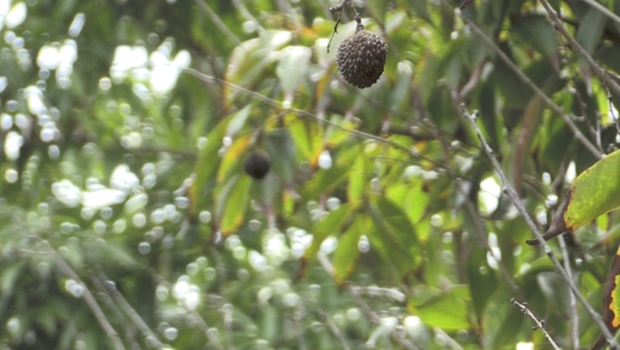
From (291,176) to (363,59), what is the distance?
64 cm

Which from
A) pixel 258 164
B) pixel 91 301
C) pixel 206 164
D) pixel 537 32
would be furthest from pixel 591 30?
pixel 91 301

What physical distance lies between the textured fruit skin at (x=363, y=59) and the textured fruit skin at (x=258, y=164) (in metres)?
0.64

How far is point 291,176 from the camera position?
64.3 inches

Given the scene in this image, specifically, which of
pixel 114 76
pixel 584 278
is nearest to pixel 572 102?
pixel 584 278

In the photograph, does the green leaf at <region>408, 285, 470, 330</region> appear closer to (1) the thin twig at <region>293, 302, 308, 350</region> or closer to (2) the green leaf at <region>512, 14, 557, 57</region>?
(1) the thin twig at <region>293, 302, 308, 350</region>

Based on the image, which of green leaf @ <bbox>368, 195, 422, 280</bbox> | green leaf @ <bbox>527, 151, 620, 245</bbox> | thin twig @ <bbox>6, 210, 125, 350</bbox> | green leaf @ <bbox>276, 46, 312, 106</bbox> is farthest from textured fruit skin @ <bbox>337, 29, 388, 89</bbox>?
thin twig @ <bbox>6, 210, 125, 350</bbox>

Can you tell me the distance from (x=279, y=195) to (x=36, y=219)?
119cm

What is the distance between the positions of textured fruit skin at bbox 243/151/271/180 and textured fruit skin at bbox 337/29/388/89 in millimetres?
645

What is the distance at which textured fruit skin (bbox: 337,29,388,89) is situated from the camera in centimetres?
101

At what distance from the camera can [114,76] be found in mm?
3094

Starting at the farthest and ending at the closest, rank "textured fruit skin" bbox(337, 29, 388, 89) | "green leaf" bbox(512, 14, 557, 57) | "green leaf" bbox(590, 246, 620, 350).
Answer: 1. "green leaf" bbox(512, 14, 557, 57)
2. "textured fruit skin" bbox(337, 29, 388, 89)
3. "green leaf" bbox(590, 246, 620, 350)

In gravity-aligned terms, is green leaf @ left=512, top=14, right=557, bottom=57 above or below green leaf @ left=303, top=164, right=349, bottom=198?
above

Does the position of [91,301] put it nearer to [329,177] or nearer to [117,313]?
[117,313]

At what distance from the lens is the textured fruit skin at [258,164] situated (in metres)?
1.69
